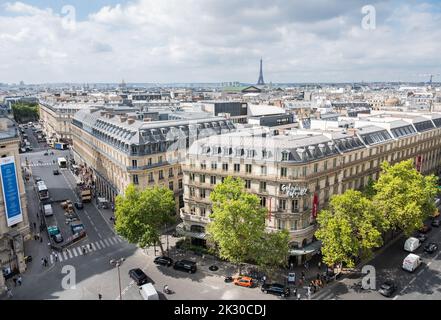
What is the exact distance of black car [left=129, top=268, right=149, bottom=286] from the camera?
196 feet

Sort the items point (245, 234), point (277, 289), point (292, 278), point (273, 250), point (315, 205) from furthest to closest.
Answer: point (315, 205) < point (292, 278) < point (245, 234) < point (273, 250) < point (277, 289)

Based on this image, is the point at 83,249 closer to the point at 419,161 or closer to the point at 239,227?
the point at 239,227

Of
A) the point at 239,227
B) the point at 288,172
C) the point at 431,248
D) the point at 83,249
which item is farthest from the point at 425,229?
the point at 83,249

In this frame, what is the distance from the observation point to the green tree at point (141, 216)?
64.1m

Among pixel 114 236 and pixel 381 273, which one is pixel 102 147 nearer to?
pixel 114 236

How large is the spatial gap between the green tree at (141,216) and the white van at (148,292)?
9.98 meters

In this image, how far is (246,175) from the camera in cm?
6850

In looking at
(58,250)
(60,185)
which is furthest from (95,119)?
(58,250)

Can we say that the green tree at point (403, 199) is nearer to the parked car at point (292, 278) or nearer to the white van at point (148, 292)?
the parked car at point (292, 278)

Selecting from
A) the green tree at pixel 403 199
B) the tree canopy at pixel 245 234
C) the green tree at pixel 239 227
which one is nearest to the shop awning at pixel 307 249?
the tree canopy at pixel 245 234

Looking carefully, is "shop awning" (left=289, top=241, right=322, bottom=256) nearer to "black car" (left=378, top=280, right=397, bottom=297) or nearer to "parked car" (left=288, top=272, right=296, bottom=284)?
"parked car" (left=288, top=272, right=296, bottom=284)

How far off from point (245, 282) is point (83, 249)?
34391 millimetres

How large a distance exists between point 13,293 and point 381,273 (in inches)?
2437

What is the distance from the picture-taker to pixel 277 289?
56.9m
